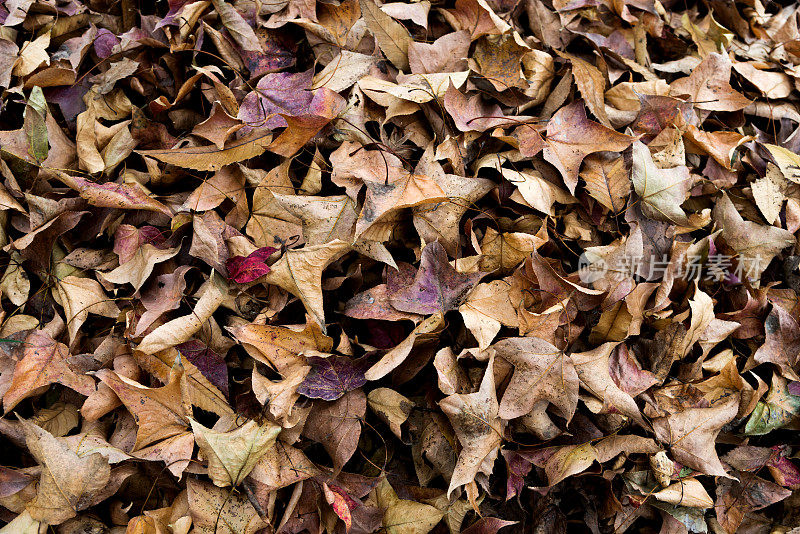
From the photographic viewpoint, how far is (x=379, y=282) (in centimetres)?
110

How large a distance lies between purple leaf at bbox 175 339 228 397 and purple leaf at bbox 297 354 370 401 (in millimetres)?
142

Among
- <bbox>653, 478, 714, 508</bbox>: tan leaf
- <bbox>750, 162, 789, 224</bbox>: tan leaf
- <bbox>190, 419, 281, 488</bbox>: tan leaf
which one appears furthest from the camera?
<bbox>750, 162, 789, 224</bbox>: tan leaf

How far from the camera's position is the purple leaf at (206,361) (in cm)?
102

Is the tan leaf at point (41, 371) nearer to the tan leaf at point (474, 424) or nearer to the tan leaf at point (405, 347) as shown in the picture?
the tan leaf at point (405, 347)

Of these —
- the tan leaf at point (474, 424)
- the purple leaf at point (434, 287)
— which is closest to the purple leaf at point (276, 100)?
the purple leaf at point (434, 287)

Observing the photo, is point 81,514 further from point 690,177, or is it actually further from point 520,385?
point 690,177

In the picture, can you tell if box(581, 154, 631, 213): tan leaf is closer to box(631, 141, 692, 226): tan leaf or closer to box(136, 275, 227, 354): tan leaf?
box(631, 141, 692, 226): tan leaf

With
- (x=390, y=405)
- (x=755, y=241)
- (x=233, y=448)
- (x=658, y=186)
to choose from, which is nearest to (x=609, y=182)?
(x=658, y=186)

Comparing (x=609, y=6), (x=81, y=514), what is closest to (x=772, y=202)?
(x=609, y=6)

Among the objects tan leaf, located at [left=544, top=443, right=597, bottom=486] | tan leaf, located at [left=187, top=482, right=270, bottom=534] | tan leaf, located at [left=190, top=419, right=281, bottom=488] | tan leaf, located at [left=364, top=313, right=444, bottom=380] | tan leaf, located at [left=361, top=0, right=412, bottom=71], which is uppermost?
tan leaf, located at [left=361, top=0, right=412, bottom=71]

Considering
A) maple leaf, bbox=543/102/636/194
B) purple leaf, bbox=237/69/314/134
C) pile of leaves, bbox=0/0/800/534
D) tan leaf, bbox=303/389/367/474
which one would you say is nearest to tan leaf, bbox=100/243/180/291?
pile of leaves, bbox=0/0/800/534

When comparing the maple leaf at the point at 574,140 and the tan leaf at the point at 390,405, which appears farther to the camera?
the maple leaf at the point at 574,140

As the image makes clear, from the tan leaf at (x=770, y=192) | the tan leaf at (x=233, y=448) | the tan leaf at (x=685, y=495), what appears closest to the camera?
the tan leaf at (x=233, y=448)

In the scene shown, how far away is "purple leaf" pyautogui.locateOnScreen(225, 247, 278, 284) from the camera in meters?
1.02
